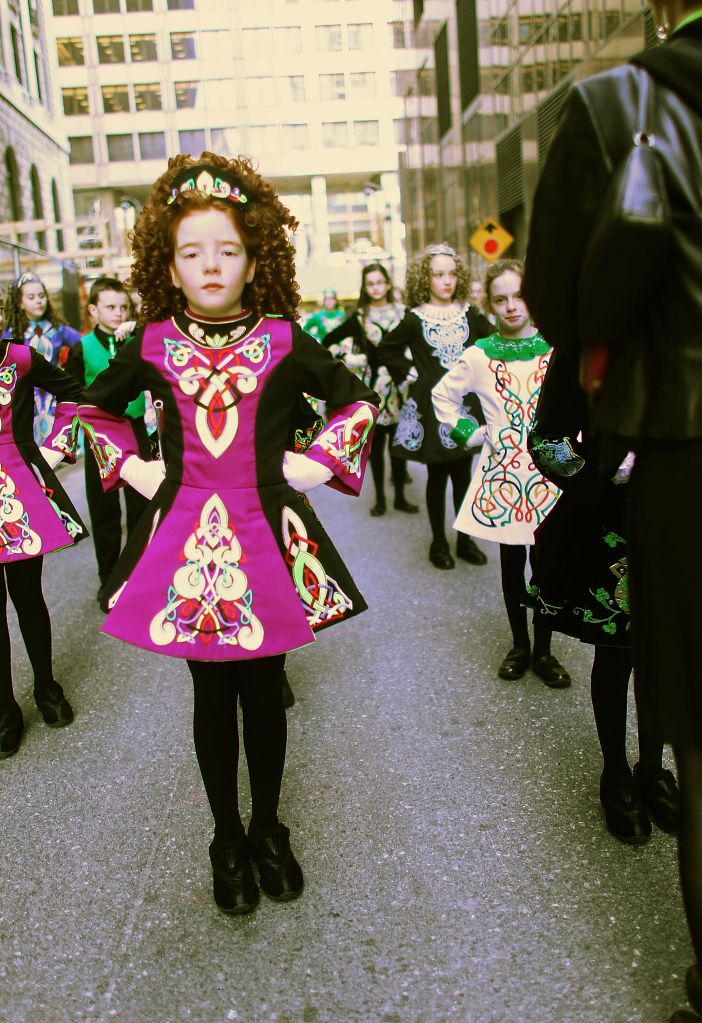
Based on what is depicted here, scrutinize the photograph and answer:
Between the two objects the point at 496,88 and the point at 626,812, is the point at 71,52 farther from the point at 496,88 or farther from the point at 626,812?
the point at 626,812

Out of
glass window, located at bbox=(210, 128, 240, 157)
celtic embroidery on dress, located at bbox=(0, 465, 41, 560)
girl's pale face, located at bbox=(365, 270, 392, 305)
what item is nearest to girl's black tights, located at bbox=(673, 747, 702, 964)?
celtic embroidery on dress, located at bbox=(0, 465, 41, 560)

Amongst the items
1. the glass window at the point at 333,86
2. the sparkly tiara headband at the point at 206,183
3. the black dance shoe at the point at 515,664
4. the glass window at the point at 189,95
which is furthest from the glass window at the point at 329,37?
the sparkly tiara headband at the point at 206,183

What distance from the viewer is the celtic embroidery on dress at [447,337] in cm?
585

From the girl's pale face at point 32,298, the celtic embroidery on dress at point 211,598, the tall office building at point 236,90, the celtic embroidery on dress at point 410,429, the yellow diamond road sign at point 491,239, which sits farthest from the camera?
the tall office building at point 236,90

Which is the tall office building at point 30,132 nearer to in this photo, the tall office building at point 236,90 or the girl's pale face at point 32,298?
the girl's pale face at point 32,298

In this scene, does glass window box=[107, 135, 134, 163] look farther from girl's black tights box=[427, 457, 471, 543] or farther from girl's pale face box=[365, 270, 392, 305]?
girl's black tights box=[427, 457, 471, 543]

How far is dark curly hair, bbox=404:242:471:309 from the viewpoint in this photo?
5734 mm

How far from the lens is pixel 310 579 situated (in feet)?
7.76

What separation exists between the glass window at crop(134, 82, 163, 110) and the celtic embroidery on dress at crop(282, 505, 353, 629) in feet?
197

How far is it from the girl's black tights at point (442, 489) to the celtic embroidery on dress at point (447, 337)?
0.67 m

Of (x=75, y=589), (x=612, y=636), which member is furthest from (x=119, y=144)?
(x=612, y=636)

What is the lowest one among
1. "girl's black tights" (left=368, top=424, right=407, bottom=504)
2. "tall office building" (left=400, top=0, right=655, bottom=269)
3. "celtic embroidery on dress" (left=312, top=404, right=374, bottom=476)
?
"girl's black tights" (left=368, top=424, right=407, bottom=504)

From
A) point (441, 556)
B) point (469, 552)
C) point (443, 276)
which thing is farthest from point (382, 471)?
point (443, 276)

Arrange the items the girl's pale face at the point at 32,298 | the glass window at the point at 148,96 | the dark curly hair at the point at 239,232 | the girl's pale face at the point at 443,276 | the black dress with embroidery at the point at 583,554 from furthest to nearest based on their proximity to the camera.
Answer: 1. the glass window at the point at 148,96
2. the girl's pale face at the point at 32,298
3. the girl's pale face at the point at 443,276
4. the black dress with embroidery at the point at 583,554
5. the dark curly hair at the point at 239,232
